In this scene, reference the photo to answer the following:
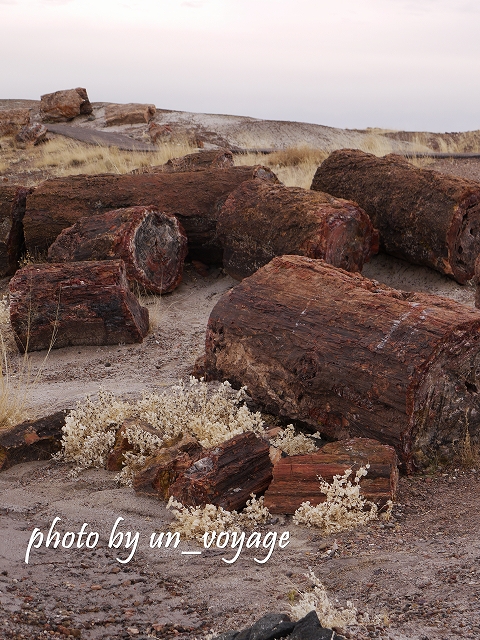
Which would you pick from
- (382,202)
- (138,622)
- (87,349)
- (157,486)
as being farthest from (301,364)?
(382,202)

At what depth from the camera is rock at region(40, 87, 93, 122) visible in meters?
30.1


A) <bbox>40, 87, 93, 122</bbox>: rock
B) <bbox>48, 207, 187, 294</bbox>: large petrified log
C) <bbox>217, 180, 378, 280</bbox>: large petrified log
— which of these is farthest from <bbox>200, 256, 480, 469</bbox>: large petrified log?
<bbox>40, 87, 93, 122</bbox>: rock

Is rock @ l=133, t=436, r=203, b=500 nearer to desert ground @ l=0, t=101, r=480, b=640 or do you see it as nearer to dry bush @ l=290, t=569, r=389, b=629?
desert ground @ l=0, t=101, r=480, b=640

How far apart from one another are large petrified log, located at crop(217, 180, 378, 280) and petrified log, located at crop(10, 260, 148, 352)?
1757 mm

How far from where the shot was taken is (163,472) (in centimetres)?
480

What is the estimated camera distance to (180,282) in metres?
9.76

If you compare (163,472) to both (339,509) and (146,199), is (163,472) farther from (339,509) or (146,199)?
(146,199)

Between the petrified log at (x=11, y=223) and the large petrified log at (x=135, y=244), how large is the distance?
1659 mm

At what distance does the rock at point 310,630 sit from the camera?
268cm

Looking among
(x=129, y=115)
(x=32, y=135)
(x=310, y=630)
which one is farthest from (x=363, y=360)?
(x=129, y=115)

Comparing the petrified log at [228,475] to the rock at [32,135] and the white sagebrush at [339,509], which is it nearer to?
the white sagebrush at [339,509]

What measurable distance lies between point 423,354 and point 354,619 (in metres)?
2.09

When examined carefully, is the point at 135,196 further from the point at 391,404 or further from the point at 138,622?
the point at 138,622

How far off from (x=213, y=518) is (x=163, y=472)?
0.57m
